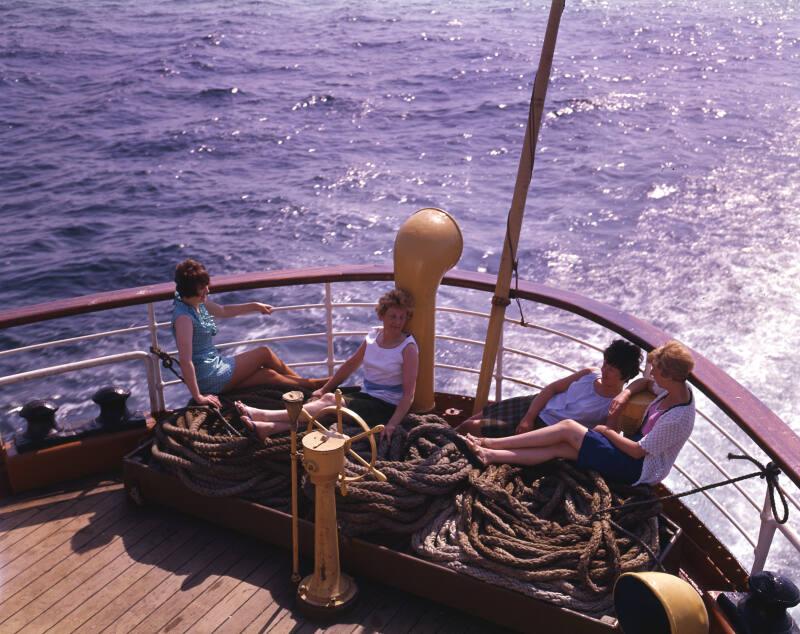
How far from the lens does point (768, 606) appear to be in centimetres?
277

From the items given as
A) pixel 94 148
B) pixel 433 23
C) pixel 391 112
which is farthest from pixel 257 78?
pixel 433 23

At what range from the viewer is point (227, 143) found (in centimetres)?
Result: 1766

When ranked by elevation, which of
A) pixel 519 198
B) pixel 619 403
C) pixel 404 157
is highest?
pixel 519 198

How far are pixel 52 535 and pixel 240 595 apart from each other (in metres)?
0.99

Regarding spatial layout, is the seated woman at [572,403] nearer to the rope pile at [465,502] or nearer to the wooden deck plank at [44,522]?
the rope pile at [465,502]

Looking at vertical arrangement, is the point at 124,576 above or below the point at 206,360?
below

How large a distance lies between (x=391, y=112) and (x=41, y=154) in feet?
26.7

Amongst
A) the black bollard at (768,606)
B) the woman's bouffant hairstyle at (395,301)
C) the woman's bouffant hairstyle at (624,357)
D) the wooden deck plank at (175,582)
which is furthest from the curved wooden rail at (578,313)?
the wooden deck plank at (175,582)

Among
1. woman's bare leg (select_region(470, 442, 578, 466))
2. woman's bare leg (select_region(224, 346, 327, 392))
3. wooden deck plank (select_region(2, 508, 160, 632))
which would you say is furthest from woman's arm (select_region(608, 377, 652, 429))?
wooden deck plank (select_region(2, 508, 160, 632))

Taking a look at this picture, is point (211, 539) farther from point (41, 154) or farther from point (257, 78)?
point (257, 78)

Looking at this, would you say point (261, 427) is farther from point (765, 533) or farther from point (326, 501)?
point (765, 533)

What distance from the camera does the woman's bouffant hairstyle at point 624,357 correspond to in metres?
3.74

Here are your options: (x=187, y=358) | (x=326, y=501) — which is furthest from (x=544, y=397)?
(x=187, y=358)

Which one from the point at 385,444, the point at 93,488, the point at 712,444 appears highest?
the point at 385,444
